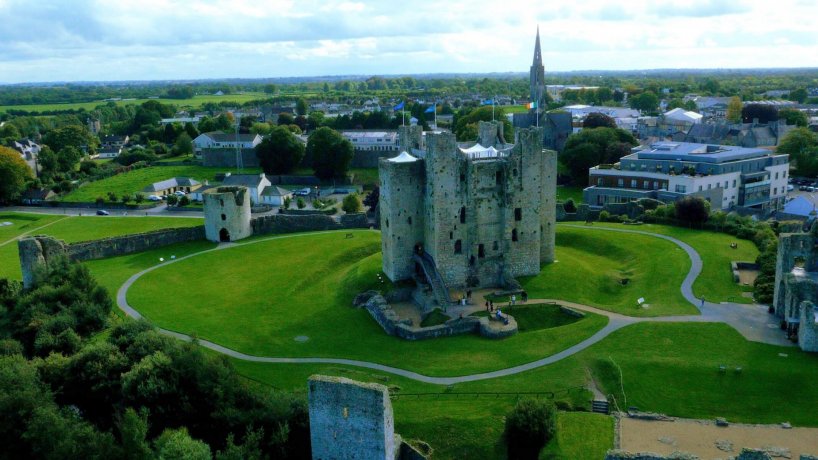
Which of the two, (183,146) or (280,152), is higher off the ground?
(280,152)

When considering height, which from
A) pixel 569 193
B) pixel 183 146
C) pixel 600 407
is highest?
pixel 183 146

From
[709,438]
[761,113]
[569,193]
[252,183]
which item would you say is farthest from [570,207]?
[761,113]

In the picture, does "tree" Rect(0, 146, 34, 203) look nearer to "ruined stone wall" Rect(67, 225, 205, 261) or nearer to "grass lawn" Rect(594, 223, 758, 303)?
"ruined stone wall" Rect(67, 225, 205, 261)

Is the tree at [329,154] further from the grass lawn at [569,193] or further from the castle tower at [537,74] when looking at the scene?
the castle tower at [537,74]

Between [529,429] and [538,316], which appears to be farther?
[538,316]

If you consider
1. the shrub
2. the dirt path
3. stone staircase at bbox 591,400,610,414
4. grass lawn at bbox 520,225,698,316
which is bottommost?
stone staircase at bbox 591,400,610,414

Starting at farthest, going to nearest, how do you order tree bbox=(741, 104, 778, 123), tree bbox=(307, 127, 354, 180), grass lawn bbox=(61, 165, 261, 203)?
tree bbox=(741, 104, 778, 123), tree bbox=(307, 127, 354, 180), grass lawn bbox=(61, 165, 261, 203)

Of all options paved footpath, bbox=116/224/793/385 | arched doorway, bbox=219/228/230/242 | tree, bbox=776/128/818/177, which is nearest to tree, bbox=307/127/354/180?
arched doorway, bbox=219/228/230/242

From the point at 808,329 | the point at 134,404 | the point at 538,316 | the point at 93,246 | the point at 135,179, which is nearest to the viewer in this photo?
the point at 134,404

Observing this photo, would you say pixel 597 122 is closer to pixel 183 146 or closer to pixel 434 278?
pixel 183 146
